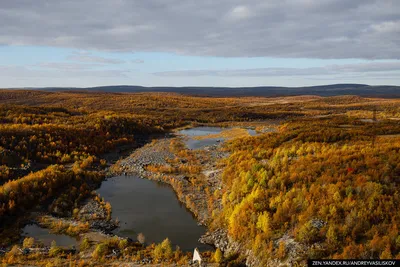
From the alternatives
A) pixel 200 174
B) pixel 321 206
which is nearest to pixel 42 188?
pixel 200 174

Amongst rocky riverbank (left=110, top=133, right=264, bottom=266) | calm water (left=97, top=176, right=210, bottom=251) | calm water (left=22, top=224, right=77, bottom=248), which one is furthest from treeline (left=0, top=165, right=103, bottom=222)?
rocky riverbank (left=110, top=133, right=264, bottom=266)

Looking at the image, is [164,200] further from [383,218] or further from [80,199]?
[383,218]

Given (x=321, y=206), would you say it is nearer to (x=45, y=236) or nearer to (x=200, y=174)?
(x=45, y=236)

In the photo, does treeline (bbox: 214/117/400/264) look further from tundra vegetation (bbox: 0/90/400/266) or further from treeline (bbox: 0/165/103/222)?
treeline (bbox: 0/165/103/222)

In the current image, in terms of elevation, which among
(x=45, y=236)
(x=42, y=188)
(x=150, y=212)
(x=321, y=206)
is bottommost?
(x=150, y=212)

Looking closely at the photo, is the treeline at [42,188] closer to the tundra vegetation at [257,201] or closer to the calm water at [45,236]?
the tundra vegetation at [257,201]

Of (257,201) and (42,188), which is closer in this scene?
(257,201)

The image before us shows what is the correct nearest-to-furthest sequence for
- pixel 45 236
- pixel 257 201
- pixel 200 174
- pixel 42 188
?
pixel 45 236, pixel 257 201, pixel 42 188, pixel 200 174
